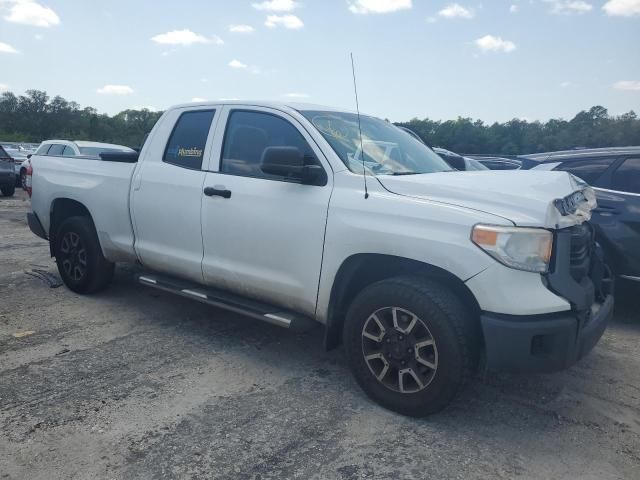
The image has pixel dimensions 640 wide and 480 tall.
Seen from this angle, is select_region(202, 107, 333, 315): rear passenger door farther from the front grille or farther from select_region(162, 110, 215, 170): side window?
the front grille

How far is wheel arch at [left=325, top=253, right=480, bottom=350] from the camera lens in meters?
3.07

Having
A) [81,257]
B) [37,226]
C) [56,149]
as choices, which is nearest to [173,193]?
[81,257]

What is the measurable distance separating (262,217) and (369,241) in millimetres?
871

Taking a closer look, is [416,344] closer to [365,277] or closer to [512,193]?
[365,277]

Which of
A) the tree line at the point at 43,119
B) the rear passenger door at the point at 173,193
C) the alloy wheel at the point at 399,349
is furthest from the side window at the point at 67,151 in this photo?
the tree line at the point at 43,119

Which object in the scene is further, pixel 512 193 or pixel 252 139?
pixel 252 139

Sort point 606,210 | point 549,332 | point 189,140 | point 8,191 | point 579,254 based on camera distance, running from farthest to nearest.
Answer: point 8,191
point 606,210
point 189,140
point 579,254
point 549,332

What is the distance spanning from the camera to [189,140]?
4398mm

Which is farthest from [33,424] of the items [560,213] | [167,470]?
[560,213]

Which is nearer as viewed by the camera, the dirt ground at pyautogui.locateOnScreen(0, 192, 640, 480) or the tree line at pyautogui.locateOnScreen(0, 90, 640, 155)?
the dirt ground at pyautogui.locateOnScreen(0, 192, 640, 480)

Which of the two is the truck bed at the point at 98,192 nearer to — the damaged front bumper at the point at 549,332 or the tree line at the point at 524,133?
the tree line at the point at 524,133

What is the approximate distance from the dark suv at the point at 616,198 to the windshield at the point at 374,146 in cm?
187

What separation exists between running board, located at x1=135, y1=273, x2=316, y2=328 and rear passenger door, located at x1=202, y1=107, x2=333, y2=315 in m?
0.06

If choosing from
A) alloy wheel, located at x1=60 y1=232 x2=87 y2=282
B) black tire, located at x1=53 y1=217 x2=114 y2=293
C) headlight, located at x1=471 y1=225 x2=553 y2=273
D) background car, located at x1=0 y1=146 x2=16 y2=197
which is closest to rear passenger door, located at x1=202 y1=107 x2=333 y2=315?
headlight, located at x1=471 y1=225 x2=553 y2=273
